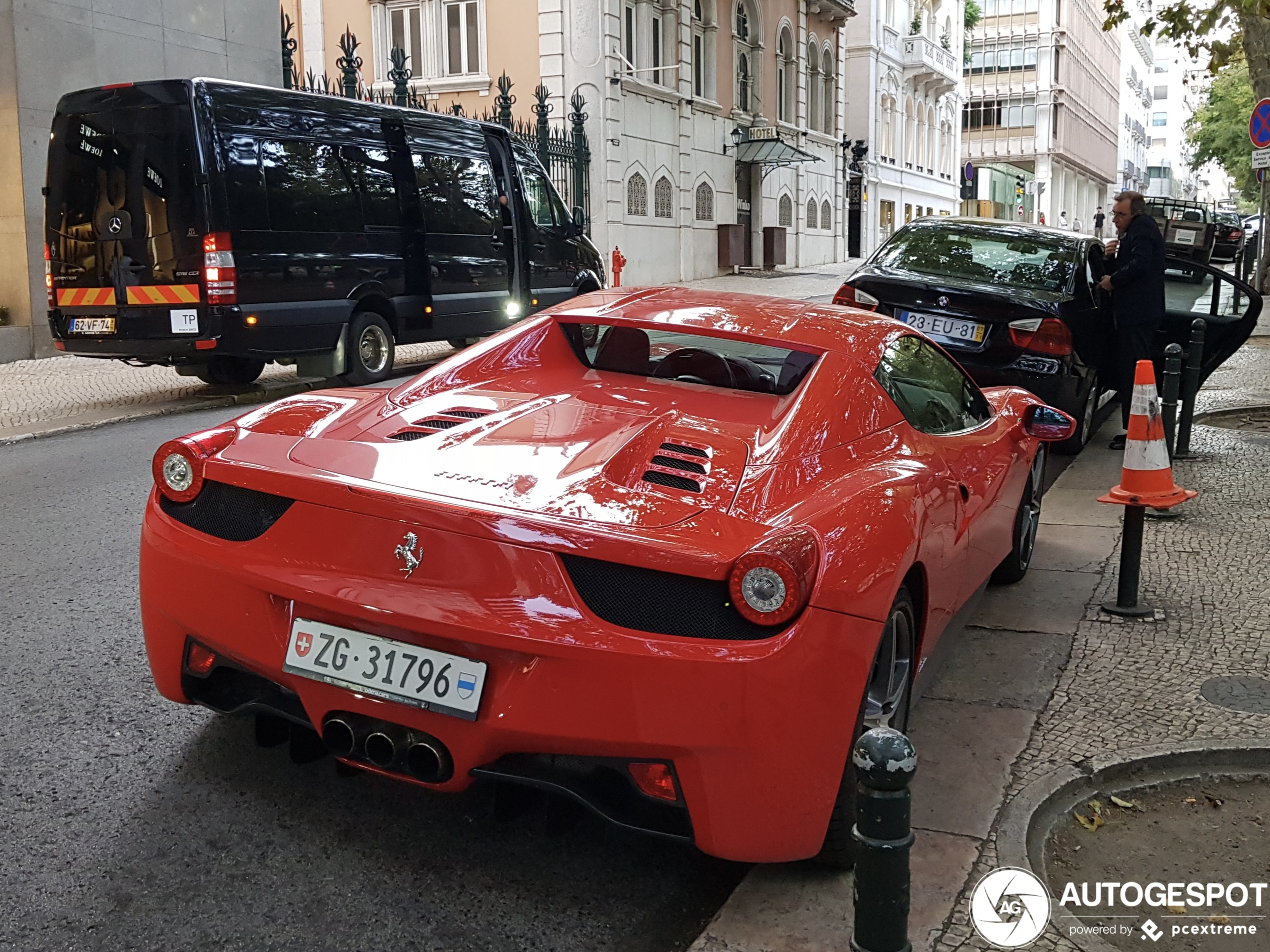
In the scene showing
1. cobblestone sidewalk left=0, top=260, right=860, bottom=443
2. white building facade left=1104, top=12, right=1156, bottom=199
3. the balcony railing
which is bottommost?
cobblestone sidewalk left=0, top=260, right=860, bottom=443

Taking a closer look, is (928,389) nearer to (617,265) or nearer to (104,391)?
(104,391)

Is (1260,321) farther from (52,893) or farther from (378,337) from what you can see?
(52,893)

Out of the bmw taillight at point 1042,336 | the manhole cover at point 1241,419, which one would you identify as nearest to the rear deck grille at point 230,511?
the bmw taillight at point 1042,336

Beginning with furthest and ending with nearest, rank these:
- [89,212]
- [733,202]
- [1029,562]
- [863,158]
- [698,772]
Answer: [863,158] < [733,202] < [89,212] < [1029,562] < [698,772]

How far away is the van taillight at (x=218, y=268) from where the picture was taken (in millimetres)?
10219

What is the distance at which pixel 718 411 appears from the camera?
11.4 feet

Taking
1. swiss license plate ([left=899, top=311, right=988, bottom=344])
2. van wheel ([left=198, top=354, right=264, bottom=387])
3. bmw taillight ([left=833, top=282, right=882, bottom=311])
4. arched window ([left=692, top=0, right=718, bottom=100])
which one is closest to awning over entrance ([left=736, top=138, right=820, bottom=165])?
arched window ([left=692, top=0, right=718, bottom=100])

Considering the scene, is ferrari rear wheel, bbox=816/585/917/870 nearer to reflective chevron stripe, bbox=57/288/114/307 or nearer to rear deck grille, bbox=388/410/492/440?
rear deck grille, bbox=388/410/492/440

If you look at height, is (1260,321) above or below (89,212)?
below

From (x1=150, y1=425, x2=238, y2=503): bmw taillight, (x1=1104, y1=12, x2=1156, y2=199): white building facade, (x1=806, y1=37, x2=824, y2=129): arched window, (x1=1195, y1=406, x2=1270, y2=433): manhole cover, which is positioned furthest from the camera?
(x1=1104, y1=12, x2=1156, y2=199): white building facade

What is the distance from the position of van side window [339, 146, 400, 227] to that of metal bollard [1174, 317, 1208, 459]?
23.5 feet

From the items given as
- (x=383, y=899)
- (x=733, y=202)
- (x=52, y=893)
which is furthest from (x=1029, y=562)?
(x=733, y=202)

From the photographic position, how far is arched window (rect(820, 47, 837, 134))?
43.3 m

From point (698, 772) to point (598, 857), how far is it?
0.61 m
